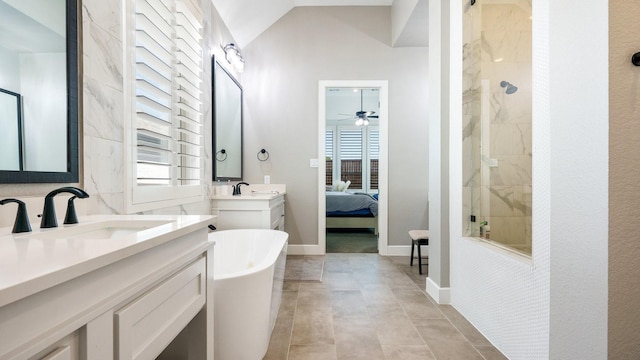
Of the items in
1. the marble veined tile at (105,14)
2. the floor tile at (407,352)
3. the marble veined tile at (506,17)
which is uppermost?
the marble veined tile at (506,17)

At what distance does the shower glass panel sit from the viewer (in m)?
1.58

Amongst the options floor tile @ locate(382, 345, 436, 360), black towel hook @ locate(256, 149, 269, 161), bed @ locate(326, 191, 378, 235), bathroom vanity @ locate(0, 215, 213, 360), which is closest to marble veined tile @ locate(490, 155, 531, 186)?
floor tile @ locate(382, 345, 436, 360)

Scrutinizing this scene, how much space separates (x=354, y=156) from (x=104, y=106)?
6441 mm

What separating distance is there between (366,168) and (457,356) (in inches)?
234

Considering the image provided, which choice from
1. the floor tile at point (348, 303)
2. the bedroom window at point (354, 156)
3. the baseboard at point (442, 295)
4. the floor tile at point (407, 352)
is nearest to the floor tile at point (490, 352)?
the floor tile at point (407, 352)

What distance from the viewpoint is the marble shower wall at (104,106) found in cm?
123

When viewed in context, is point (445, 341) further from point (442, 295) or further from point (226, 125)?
point (226, 125)

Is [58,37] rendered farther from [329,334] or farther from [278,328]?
[329,334]

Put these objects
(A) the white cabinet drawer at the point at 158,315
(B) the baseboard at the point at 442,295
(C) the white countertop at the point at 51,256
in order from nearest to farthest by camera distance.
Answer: (C) the white countertop at the point at 51,256 → (A) the white cabinet drawer at the point at 158,315 → (B) the baseboard at the point at 442,295

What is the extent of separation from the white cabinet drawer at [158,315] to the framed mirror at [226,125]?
192 centimetres

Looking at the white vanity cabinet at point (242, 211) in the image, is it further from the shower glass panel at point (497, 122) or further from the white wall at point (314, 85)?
the shower glass panel at point (497, 122)

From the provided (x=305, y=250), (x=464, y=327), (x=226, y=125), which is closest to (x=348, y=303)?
(x=464, y=327)

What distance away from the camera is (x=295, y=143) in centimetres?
370

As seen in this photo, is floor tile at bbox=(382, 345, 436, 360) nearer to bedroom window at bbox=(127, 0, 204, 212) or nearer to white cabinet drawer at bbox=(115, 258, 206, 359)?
white cabinet drawer at bbox=(115, 258, 206, 359)
